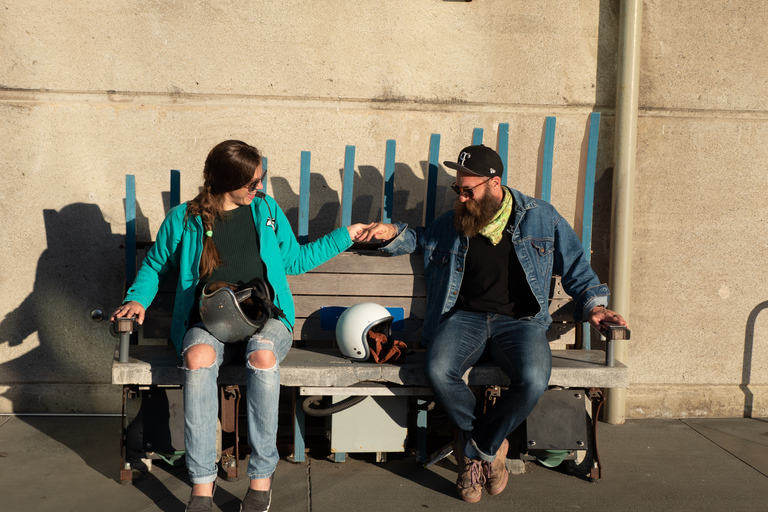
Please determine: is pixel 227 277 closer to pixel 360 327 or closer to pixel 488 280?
pixel 360 327

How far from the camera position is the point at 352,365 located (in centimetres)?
335

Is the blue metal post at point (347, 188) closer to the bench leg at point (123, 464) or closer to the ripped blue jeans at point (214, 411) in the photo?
the ripped blue jeans at point (214, 411)

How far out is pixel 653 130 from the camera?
4367 millimetres

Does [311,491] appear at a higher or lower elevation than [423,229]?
lower

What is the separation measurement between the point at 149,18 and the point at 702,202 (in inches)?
153

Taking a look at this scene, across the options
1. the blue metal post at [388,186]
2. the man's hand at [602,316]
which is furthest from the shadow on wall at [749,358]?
the blue metal post at [388,186]

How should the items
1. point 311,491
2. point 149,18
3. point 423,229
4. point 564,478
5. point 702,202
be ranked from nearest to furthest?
point 311,491
point 564,478
point 423,229
point 149,18
point 702,202

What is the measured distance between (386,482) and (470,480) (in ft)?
1.55

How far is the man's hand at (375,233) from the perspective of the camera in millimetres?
3635

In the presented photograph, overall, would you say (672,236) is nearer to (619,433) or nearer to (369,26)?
(619,433)

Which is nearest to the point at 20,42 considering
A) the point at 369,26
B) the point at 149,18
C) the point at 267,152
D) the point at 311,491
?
the point at 149,18

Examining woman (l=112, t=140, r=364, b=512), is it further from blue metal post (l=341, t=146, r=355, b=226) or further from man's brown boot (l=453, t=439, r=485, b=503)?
man's brown boot (l=453, t=439, r=485, b=503)

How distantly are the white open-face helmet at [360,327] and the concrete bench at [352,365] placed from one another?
0.23ft

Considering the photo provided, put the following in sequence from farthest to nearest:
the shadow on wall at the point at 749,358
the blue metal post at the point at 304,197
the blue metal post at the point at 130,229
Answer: the shadow on wall at the point at 749,358
the blue metal post at the point at 304,197
the blue metal post at the point at 130,229
